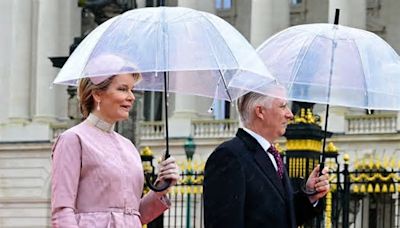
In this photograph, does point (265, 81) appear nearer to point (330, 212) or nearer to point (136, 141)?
point (136, 141)

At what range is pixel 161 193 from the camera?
27.1 feet

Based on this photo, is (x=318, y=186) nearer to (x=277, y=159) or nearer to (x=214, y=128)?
(x=277, y=159)

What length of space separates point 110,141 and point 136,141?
9.58 m

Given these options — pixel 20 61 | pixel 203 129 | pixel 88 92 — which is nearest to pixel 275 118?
pixel 88 92

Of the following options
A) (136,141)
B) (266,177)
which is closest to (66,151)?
(266,177)

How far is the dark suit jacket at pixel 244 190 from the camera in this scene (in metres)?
8.48

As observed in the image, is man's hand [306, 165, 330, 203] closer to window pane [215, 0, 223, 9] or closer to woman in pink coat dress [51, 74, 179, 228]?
woman in pink coat dress [51, 74, 179, 228]

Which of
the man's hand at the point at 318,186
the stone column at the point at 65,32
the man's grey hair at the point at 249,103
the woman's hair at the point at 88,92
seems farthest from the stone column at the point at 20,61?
the woman's hair at the point at 88,92

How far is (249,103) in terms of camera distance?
29.0 feet

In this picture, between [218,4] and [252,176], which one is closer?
[252,176]

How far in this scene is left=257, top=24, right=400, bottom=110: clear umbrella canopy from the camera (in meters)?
10.7

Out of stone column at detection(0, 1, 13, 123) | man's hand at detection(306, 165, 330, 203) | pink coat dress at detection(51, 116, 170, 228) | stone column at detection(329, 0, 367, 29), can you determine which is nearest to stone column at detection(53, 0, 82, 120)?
stone column at detection(0, 1, 13, 123)

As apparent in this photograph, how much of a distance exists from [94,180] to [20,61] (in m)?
47.0

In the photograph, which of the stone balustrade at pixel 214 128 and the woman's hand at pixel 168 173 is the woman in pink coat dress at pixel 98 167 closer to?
the woman's hand at pixel 168 173
